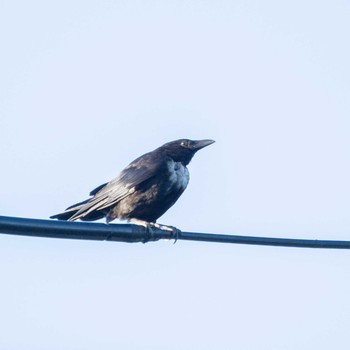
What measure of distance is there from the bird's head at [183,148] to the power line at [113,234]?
302 centimetres

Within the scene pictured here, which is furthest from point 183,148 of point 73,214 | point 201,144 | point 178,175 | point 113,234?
point 113,234

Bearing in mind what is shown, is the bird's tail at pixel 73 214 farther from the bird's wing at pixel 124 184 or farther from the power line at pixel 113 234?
the power line at pixel 113 234

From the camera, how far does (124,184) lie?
925 cm

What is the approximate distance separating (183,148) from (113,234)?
4.20 meters

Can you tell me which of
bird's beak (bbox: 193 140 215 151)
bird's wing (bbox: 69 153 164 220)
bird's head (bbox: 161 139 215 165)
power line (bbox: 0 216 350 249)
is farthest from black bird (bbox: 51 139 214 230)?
power line (bbox: 0 216 350 249)

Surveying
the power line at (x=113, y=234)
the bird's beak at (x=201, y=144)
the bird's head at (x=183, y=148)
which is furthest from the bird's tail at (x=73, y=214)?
the power line at (x=113, y=234)

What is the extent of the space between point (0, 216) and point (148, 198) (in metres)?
4.44

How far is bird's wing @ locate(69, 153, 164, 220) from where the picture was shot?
9.17 m

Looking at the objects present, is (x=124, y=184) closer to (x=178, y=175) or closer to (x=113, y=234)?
(x=178, y=175)

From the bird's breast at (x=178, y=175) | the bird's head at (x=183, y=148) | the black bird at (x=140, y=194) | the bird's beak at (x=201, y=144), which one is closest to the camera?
the black bird at (x=140, y=194)

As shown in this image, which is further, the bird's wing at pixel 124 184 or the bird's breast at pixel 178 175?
the bird's breast at pixel 178 175

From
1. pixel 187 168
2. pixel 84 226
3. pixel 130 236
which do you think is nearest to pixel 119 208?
pixel 187 168

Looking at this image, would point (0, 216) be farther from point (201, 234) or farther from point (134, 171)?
point (134, 171)

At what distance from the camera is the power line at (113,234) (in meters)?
4.99
